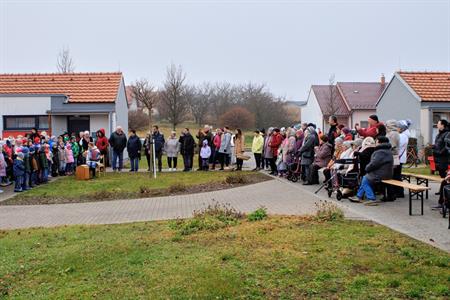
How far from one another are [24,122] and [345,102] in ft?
106

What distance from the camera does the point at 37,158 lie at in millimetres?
19344

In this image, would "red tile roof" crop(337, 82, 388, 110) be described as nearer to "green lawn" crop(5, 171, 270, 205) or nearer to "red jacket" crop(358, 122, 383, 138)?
"green lawn" crop(5, 171, 270, 205)

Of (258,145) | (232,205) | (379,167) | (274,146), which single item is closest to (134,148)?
(258,145)

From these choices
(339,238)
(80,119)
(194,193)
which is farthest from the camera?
(80,119)

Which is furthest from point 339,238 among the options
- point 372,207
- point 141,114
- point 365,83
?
point 365,83

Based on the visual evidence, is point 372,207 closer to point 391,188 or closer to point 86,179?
point 391,188

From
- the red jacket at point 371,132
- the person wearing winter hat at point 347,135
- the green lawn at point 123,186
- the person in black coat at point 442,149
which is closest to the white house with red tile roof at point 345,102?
the green lawn at point 123,186

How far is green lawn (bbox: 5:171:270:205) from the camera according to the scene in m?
16.2

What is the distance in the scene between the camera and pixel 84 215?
13.2 m

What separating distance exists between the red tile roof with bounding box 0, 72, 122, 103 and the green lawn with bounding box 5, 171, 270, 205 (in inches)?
271

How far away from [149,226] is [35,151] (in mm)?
9852

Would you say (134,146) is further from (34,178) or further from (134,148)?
(34,178)

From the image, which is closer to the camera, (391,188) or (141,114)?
(391,188)

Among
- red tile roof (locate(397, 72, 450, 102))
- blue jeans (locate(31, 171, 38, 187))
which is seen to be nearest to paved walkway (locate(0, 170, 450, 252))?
blue jeans (locate(31, 171, 38, 187))
